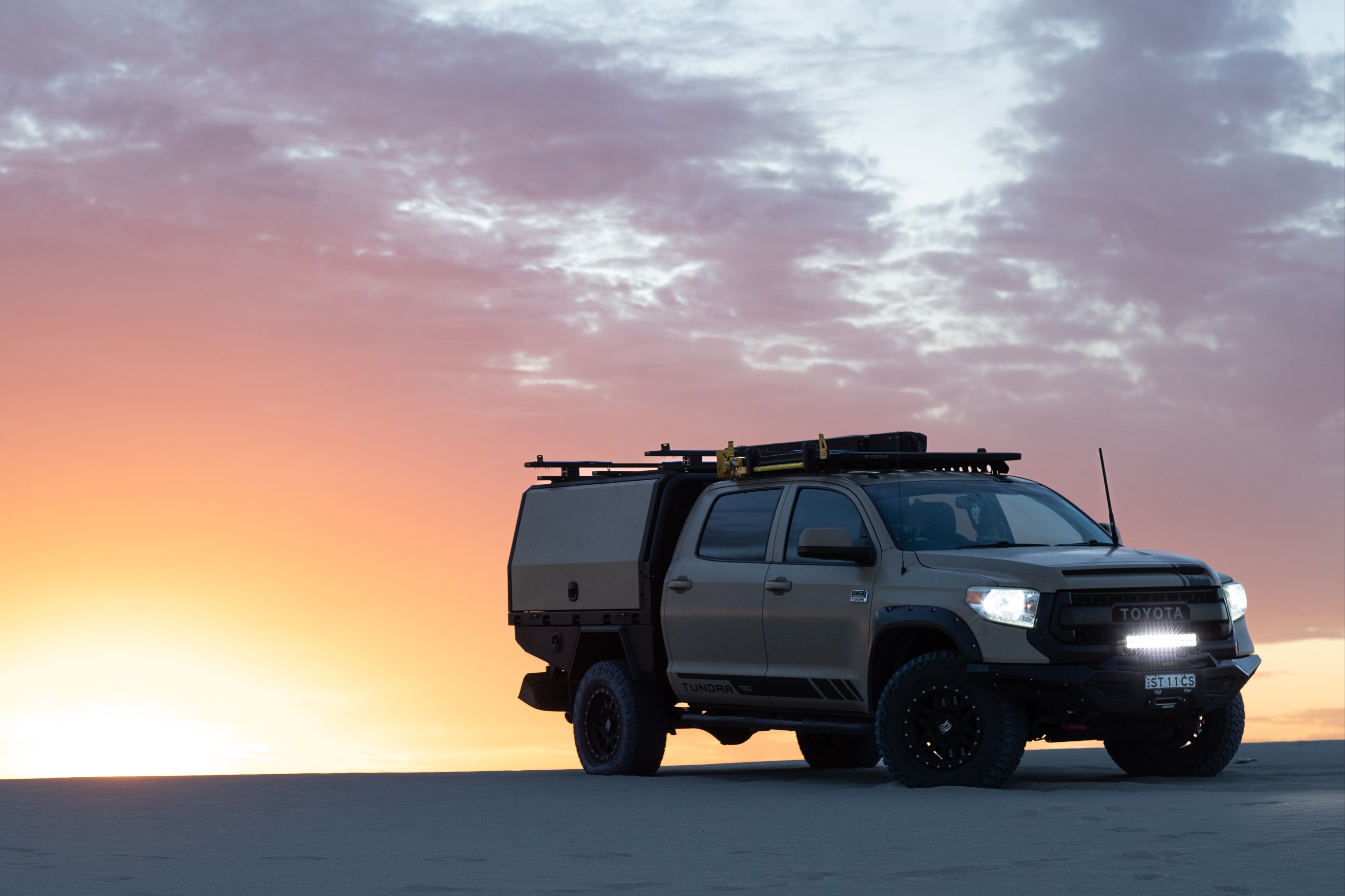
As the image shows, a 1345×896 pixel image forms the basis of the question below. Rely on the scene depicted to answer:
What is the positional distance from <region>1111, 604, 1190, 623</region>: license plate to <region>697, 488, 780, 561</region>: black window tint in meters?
2.71

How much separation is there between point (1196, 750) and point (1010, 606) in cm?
241

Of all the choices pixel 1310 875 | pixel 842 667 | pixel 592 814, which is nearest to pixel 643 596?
pixel 842 667

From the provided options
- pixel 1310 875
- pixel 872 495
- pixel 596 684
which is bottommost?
pixel 1310 875

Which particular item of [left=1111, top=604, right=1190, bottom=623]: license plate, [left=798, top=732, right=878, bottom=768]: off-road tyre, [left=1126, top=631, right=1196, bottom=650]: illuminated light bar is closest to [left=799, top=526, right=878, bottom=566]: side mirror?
[left=1111, top=604, right=1190, bottom=623]: license plate

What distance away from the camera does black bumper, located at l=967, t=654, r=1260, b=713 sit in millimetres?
11203

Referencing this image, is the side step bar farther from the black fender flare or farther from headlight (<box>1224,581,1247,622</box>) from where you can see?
headlight (<box>1224,581,1247,622</box>)

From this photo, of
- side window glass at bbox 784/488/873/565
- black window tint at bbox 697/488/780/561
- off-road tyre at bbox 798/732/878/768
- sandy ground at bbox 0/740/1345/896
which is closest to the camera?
sandy ground at bbox 0/740/1345/896

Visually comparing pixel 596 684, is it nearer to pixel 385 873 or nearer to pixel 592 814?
pixel 592 814

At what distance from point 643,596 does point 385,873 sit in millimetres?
5877

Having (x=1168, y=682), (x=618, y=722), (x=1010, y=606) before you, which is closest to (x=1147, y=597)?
(x=1168, y=682)

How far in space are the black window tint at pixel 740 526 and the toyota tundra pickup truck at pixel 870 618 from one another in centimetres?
2

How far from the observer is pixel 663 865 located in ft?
27.1

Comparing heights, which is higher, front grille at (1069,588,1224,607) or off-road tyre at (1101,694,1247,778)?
front grille at (1069,588,1224,607)

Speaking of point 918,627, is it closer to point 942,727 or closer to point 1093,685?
point 942,727
